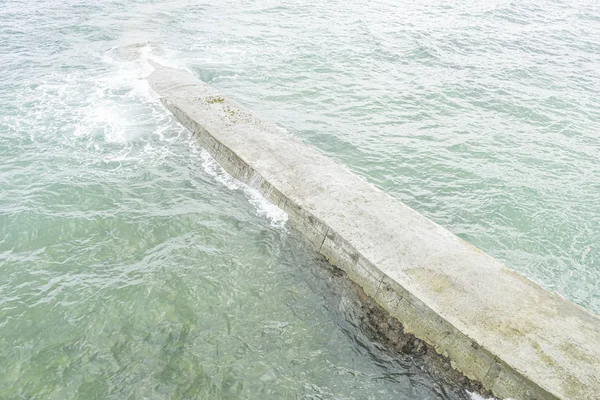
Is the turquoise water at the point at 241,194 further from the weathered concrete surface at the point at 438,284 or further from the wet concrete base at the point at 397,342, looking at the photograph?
the weathered concrete surface at the point at 438,284

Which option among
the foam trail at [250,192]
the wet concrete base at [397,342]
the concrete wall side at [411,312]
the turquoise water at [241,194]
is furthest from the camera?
the foam trail at [250,192]

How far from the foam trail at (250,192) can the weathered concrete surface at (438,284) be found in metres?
0.23

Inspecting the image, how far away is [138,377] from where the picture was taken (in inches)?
278

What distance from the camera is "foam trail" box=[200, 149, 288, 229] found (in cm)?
1055

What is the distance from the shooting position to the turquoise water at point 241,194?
7.43 m

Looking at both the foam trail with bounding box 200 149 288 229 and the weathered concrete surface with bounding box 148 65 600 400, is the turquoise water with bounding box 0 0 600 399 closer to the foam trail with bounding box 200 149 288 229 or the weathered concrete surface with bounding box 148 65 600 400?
the foam trail with bounding box 200 149 288 229

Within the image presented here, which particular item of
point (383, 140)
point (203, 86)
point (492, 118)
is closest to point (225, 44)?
point (203, 86)

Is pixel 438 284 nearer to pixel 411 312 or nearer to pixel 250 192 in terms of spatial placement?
pixel 411 312

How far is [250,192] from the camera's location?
37.7 ft

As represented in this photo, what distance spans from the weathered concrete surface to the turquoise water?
2.10 feet

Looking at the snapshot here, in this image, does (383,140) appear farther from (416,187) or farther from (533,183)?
(533,183)

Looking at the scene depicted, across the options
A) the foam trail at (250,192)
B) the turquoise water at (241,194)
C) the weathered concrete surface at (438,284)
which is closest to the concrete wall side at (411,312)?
the weathered concrete surface at (438,284)

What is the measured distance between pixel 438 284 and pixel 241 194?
5910mm

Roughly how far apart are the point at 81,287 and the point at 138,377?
8.98 feet
